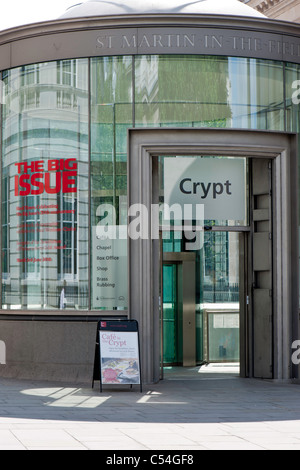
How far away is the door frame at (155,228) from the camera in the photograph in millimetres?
13602

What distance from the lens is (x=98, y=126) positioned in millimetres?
13977

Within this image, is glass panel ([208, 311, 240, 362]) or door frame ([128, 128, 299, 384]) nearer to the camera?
door frame ([128, 128, 299, 384])

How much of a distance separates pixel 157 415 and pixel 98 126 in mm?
5490

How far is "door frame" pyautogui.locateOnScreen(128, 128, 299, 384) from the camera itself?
44.6 feet

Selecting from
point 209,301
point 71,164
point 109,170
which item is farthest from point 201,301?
point 71,164

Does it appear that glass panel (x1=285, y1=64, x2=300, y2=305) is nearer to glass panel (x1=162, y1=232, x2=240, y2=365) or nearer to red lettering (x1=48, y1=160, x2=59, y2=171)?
glass panel (x1=162, y1=232, x2=240, y2=365)

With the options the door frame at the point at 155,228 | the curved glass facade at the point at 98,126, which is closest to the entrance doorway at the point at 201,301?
the door frame at the point at 155,228

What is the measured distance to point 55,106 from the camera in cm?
1423

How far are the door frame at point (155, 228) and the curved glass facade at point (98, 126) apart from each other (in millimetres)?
206

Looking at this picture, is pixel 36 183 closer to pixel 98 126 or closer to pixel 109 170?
pixel 109 170

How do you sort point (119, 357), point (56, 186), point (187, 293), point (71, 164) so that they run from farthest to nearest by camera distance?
point (187, 293)
point (56, 186)
point (71, 164)
point (119, 357)

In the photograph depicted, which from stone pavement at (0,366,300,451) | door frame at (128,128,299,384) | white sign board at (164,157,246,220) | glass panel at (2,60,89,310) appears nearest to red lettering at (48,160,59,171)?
glass panel at (2,60,89,310)

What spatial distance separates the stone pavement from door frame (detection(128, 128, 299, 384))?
2.75 feet
